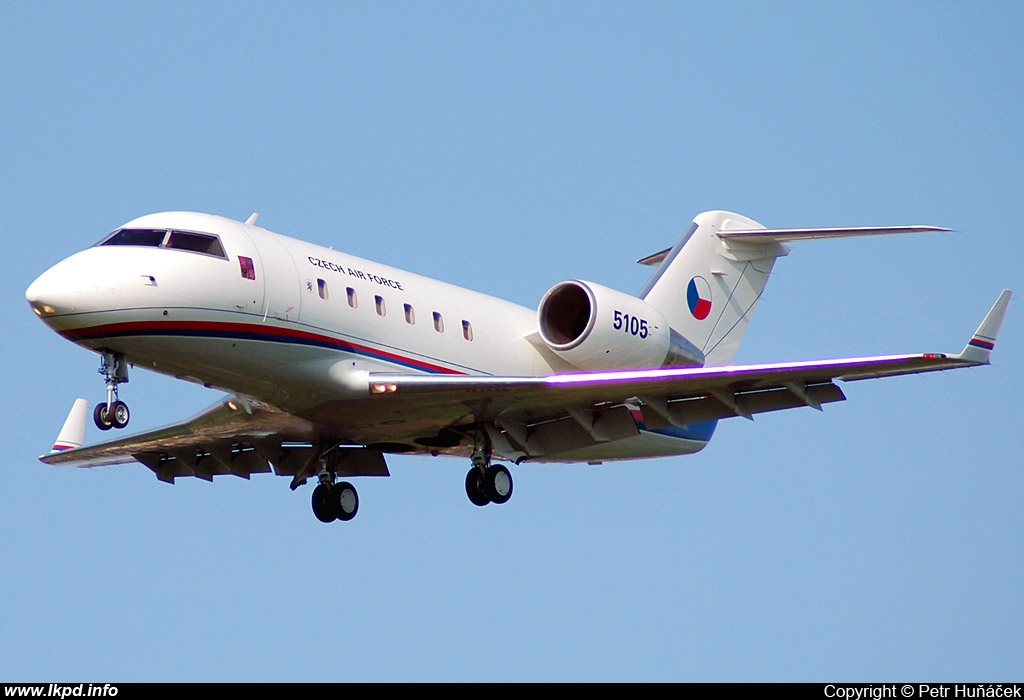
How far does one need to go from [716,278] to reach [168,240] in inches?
366

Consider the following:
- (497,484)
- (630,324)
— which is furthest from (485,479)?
(630,324)

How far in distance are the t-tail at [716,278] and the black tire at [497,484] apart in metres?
4.09

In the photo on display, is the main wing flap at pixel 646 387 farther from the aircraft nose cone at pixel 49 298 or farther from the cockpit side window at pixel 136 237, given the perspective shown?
the aircraft nose cone at pixel 49 298

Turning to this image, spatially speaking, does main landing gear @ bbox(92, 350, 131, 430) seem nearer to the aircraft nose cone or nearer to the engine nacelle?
the aircraft nose cone

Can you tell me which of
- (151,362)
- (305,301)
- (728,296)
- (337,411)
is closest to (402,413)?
(337,411)

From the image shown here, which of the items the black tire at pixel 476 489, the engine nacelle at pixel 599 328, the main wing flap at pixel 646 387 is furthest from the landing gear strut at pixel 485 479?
the engine nacelle at pixel 599 328

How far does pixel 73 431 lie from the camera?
23281 mm

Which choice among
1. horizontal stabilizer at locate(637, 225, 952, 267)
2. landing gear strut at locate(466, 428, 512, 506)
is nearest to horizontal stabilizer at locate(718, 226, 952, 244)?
horizontal stabilizer at locate(637, 225, 952, 267)

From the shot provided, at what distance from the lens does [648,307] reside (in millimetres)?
21062

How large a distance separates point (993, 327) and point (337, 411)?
7677 mm

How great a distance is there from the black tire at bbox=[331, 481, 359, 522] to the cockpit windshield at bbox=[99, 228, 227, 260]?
472cm

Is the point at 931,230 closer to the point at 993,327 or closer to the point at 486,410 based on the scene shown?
the point at 993,327

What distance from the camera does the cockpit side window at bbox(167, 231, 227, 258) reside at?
56.5 ft

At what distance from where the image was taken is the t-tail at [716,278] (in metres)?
22.7
